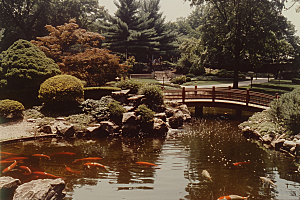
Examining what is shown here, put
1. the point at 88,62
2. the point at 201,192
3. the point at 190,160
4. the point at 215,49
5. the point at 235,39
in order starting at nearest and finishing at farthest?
1. the point at 201,192
2. the point at 190,160
3. the point at 88,62
4. the point at 235,39
5. the point at 215,49

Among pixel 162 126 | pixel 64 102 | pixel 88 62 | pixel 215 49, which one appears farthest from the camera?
pixel 215 49

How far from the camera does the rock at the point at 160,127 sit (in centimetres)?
1684

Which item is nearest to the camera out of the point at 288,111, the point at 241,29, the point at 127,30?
the point at 288,111

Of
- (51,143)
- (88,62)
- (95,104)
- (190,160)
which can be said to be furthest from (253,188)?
(88,62)

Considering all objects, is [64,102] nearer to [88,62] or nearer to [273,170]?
[88,62]

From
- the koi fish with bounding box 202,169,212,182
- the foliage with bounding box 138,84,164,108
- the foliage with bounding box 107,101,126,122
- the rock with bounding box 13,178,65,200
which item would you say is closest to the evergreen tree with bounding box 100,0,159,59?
the foliage with bounding box 138,84,164,108

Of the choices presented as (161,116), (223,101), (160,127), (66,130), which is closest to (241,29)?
(223,101)

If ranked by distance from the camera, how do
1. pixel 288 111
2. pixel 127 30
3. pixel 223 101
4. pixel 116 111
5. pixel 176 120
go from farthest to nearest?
pixel 127 30 → pixel 223 101 → pixel 176 120 → pixel 116 111 → pixel 288 111

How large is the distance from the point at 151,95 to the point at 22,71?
9.65 m

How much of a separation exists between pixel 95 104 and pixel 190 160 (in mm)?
9484

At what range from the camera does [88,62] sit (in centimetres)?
2530

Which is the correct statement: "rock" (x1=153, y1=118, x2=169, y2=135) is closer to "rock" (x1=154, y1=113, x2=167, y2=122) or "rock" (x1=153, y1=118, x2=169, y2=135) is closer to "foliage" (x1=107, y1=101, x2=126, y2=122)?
"rock" (x1=154, y1=113, x2=167, y2=122)

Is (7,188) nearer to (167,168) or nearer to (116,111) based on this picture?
(167,168)

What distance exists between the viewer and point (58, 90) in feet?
58.8
